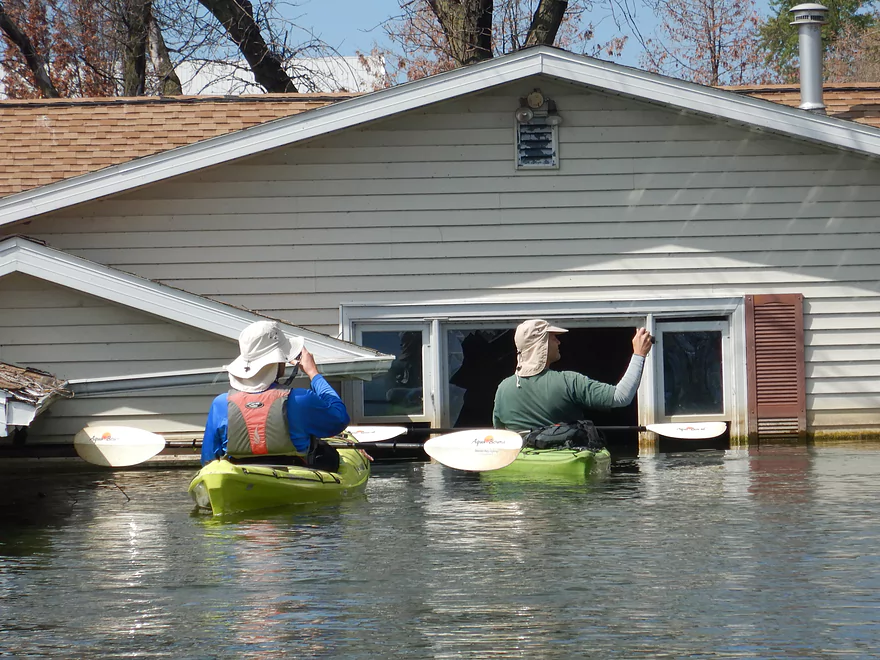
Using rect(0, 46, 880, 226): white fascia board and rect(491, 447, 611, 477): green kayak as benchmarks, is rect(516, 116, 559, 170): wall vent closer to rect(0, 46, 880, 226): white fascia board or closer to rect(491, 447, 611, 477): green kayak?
rect(0, 46, 880, 226): white fascia board

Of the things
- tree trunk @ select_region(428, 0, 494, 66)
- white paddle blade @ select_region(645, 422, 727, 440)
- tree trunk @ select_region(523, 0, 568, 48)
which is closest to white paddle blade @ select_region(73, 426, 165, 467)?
white paddle blade @ select_region(645, 422, 727, 440)

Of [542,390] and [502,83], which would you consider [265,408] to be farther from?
[502,83]

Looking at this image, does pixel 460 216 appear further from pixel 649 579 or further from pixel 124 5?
pixel 124 5

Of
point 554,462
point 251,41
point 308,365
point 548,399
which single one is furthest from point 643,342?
point 251,41

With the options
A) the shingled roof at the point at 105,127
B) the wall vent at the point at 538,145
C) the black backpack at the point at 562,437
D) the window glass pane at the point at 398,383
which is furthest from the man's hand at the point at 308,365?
the shingled roof at the point at 105,127

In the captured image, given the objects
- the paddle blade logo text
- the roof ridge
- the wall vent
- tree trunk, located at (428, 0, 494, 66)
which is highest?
tree trunk, located at (428, 0, 494, 66)

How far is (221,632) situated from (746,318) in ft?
30.1

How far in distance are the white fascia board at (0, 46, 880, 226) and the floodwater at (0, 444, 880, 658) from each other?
3408 mm

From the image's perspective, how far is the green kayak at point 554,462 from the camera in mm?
11875

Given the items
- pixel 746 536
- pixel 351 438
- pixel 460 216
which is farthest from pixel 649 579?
pixel 460 216

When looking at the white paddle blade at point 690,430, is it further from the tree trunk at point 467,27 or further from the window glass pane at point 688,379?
the tree trunk at point 467,27

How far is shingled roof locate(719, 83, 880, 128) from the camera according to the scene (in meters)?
15.5

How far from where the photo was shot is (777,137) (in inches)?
569

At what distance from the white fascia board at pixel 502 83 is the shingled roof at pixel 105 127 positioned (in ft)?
4.78
